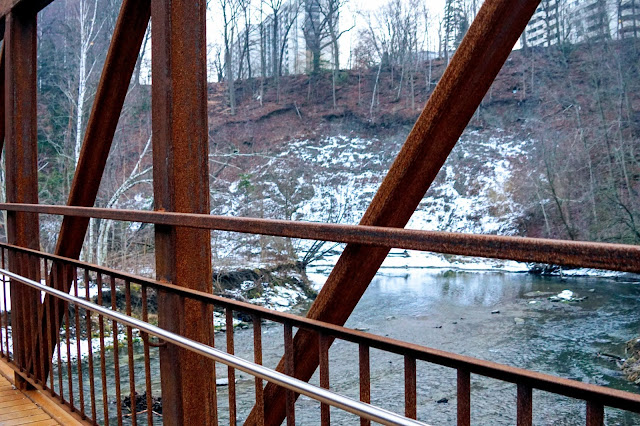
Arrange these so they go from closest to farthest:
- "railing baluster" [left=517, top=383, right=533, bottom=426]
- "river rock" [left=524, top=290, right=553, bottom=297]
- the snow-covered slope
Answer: "railing baluster" [left=517, top=383, right=533, bottom=426] → "river rock" [left=524, top=290, right=553, bottom=297] → the snow-covered slope

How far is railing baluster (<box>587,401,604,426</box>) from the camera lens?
87cm

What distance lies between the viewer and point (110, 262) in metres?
15.9

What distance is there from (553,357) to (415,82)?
31233mm

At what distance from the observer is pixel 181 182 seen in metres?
2.08

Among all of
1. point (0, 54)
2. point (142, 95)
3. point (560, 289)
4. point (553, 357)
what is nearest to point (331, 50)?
point (142, 95)

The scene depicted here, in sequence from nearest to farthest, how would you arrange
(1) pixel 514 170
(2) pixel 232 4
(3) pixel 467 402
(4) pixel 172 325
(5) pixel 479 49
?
(3) pixel 467 402
(5) pixel 479 49
(4) pixel 172 325
(2) pixel 232 4
(1) pixel 514 170

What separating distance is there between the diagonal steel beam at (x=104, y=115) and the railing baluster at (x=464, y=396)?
69.5 inches

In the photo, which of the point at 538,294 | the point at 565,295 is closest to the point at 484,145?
the point at 538,294

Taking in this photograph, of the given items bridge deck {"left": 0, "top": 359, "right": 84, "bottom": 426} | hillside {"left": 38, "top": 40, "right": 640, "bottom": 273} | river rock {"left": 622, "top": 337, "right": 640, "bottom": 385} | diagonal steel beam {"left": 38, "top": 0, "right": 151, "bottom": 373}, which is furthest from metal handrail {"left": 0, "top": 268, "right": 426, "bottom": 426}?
hillside {"left": 38, "top": 40, "right": 640, "bottom": 273}

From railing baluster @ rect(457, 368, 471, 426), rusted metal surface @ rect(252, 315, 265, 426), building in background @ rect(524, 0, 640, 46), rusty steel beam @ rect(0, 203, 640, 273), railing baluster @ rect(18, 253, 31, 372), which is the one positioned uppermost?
building in background @ rect(524, 0, 640, 46)

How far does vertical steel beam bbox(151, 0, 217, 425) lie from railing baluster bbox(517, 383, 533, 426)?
1206mm

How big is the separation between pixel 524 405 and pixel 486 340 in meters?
11.8

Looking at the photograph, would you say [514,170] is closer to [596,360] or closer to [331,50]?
[331,50]

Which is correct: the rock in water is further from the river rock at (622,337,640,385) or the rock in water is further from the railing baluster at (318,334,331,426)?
the railing baluster at (318,334,331,426)
